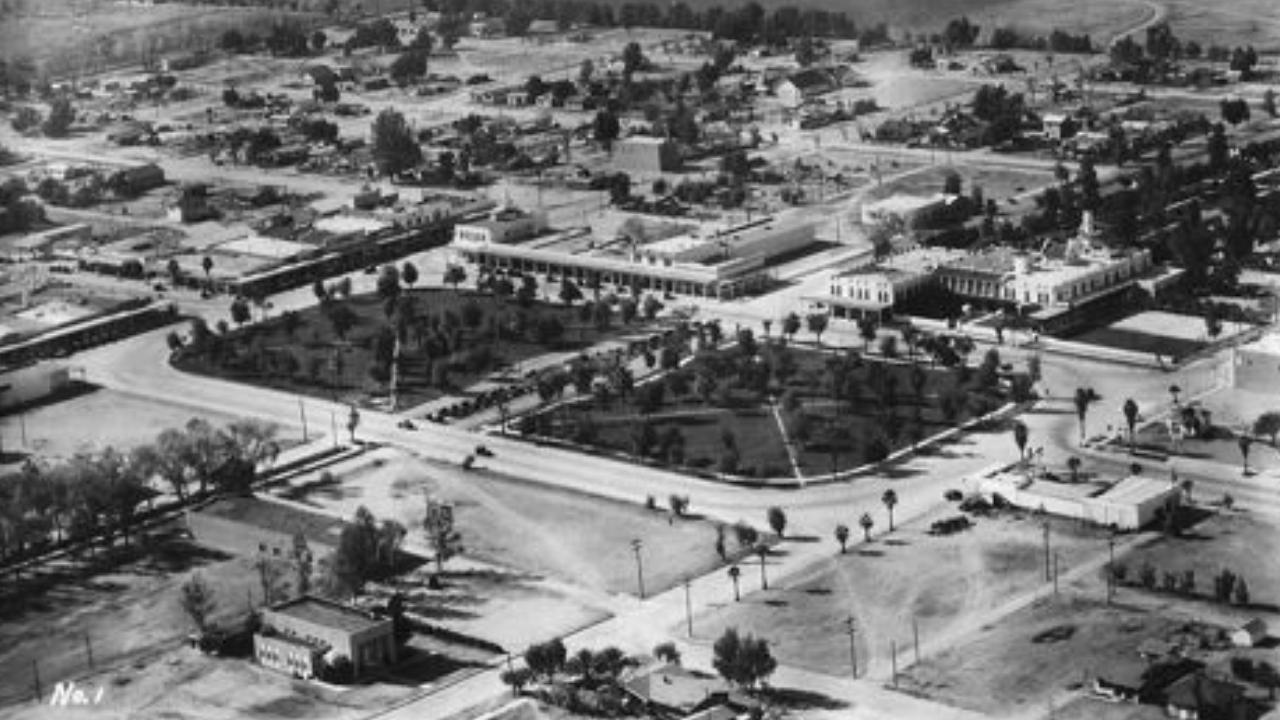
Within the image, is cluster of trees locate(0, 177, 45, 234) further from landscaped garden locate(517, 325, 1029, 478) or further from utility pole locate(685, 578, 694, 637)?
utility pole locate(685, 578, 694, 637)

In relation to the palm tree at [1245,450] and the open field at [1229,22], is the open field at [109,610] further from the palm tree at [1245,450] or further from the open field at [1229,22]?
the open field at [1229,22]

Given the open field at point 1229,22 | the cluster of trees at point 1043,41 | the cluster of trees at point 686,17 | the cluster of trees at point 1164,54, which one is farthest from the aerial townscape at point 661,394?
the cluster of trees at point 686,17

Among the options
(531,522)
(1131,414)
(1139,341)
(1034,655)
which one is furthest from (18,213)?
(1034,655)

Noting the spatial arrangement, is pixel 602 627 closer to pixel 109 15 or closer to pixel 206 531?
pixel 206 531

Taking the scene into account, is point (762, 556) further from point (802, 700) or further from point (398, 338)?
point (398, 338)

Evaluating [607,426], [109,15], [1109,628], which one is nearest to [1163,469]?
[1109,628]
